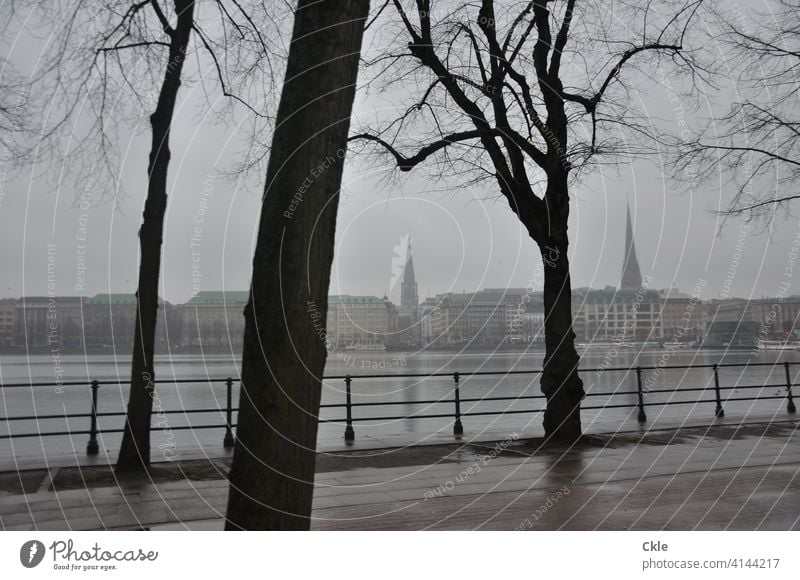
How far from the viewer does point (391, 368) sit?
72.4 metres

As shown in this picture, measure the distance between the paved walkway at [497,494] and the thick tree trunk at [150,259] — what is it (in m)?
0.52

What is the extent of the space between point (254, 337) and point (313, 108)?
0.89 m

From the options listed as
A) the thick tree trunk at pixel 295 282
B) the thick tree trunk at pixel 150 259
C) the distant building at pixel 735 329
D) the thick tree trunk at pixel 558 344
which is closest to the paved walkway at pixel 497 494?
the thick tree trunk at pixel 150 259

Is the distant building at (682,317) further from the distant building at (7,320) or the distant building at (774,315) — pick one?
the distant building at (7,320)

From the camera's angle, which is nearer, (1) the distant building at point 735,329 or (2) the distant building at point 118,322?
(2) the distant building at point 118,322

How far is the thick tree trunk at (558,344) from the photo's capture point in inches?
348

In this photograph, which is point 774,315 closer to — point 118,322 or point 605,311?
point 605,311

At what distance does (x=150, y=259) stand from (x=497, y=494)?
416 centimetres

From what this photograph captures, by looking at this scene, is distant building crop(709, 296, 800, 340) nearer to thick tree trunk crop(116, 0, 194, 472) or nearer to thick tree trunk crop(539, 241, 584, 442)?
thick tree trunk crop(539, 241, 584, 442)

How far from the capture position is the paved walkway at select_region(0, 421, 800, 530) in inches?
177
